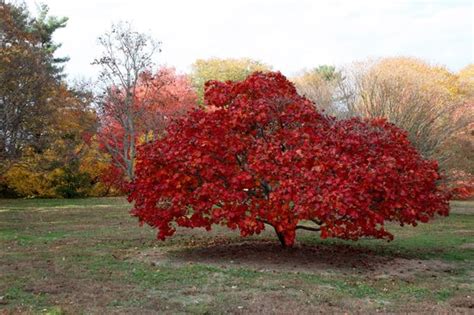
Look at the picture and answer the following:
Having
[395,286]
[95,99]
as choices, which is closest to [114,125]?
[95,99]

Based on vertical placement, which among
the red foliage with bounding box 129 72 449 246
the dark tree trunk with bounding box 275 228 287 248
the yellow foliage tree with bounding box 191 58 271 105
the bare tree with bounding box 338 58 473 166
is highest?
the yellow foliage tree with bounding box 191 58 271 105

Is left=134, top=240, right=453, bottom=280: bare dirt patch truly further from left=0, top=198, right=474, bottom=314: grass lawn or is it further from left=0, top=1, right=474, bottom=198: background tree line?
left=0, top=1, right=474, bottom=198: background tree line

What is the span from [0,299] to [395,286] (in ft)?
→ 17.3

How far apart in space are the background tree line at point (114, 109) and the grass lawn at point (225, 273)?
7.15 metres

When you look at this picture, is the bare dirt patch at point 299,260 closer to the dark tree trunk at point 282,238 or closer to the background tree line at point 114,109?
the dark tree trunk at point 282,238

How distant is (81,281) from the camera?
332 inches

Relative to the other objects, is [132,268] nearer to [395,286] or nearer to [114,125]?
[395,286]

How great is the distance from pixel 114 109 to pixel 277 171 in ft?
76.2

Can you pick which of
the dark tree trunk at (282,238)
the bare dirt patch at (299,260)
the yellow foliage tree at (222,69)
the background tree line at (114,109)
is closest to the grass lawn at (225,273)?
the bare dirt patch at (299,260)

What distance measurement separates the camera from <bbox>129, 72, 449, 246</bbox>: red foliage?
369 inches

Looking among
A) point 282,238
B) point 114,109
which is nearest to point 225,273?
point 282,238

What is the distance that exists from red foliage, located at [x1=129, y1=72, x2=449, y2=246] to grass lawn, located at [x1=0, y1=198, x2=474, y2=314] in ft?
2.27

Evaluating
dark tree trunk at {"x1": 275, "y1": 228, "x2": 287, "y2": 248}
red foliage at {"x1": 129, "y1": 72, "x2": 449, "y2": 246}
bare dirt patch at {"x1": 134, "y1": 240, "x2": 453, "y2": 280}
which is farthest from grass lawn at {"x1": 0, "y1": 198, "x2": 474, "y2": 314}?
red foliage at {"x1": 129, "y1": 72, "x2": 449, "y2": 246}

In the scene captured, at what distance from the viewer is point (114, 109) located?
31531 mm
